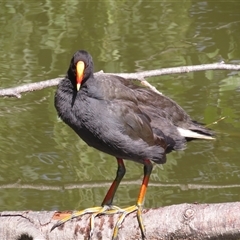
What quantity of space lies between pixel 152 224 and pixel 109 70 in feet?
11.0

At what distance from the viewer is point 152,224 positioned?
10.6 ft

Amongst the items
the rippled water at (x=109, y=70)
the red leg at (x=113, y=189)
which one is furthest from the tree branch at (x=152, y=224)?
the rippled water at (x=109, y=70)

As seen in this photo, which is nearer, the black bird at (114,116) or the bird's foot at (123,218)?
the bird's foot at (123,218)

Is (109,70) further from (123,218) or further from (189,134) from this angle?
(123,218)

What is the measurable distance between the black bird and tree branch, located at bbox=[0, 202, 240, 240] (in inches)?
2.1

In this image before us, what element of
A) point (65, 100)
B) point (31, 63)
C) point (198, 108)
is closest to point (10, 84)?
point (31, 63)

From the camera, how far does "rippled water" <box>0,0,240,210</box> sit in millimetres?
5098

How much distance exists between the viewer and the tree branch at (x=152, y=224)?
301 cm

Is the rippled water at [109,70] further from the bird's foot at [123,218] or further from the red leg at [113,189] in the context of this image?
the bird's foot at [123,218]

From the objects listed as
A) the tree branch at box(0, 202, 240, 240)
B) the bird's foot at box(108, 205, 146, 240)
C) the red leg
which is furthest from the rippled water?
the tree branch at box(0, 202, 240, 240)

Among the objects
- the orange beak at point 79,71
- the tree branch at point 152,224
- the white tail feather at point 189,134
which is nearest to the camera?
the tree branch at point 152,224

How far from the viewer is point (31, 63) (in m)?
6.85

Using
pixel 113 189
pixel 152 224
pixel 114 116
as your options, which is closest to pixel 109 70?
pixel 113 189

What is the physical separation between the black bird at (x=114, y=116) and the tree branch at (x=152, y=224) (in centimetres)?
5
